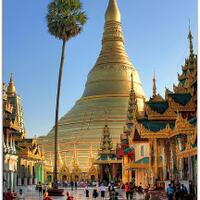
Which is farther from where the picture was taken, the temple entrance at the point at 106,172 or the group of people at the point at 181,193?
→ the temple entrance at the point at 106,172

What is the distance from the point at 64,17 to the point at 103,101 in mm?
42926

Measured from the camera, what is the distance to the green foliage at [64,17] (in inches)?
1174

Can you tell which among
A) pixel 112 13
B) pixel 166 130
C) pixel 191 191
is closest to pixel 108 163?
pixel 166 130

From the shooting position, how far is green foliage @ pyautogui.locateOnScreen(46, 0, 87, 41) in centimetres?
2983

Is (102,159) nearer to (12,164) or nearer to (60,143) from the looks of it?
(60,143)

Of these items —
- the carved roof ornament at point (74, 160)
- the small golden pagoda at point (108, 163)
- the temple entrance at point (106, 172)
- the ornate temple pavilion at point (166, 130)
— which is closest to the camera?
the ornate temple pavilion at point (166, 130)

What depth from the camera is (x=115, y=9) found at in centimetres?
7844

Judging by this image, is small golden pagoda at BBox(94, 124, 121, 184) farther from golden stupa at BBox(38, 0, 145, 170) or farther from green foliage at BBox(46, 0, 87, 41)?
green foliage at BBox(46, 0, 87, 41)

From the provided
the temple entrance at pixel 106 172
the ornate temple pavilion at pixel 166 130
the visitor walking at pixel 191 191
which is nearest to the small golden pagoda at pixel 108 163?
the temple entrance at pixel 106 172

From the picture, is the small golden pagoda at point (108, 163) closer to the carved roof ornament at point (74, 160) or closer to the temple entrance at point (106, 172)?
the temple entrance at point (106, 172)

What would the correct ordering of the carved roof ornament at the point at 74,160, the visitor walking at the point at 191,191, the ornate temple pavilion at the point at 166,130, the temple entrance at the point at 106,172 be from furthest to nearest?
the carved roof ornament at the point at 74,160 < the temple entrance at the point at 106,172 < the ornate temple pavilion at the point at 166,130 < the visitor walking at the point at 191,191

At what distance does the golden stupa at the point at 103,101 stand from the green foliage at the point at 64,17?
36.9 meters

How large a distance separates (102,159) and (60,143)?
1375cm

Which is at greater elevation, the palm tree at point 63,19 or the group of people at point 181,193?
the palm tree at point 63,19
